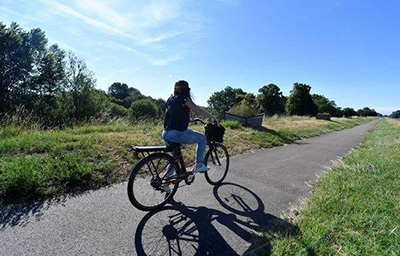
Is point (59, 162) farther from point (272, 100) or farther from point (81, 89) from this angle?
point (272, 100)

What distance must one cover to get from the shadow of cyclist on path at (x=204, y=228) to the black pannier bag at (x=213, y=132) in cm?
118

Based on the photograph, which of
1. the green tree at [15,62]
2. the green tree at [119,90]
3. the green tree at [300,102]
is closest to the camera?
the green tree at [15,62]

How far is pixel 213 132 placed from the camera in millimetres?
4105

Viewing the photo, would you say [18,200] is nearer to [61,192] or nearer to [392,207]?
[61,192]

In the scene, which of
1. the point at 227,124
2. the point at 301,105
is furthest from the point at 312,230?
the point at 301,105

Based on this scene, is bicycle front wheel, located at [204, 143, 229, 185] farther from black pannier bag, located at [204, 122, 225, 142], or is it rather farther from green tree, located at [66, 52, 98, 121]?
green tree, located at [66, 52, 98, 121]

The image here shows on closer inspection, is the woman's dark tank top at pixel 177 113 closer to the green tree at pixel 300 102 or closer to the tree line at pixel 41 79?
the tree line at pixel 41 79

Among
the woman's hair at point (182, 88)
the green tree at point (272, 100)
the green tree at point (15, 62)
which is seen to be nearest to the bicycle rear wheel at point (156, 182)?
the woman's hair at point (182, 88)

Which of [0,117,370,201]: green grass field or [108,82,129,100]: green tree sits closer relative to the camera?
[0,117,370,201]: green grass field

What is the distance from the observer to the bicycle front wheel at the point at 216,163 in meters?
4.29

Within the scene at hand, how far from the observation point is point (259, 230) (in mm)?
2775

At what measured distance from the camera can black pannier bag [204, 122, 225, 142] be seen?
161 inches

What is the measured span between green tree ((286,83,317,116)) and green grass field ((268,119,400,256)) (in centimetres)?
4691

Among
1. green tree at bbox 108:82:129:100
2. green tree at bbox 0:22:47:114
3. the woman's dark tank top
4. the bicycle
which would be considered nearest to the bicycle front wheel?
the bicycle
